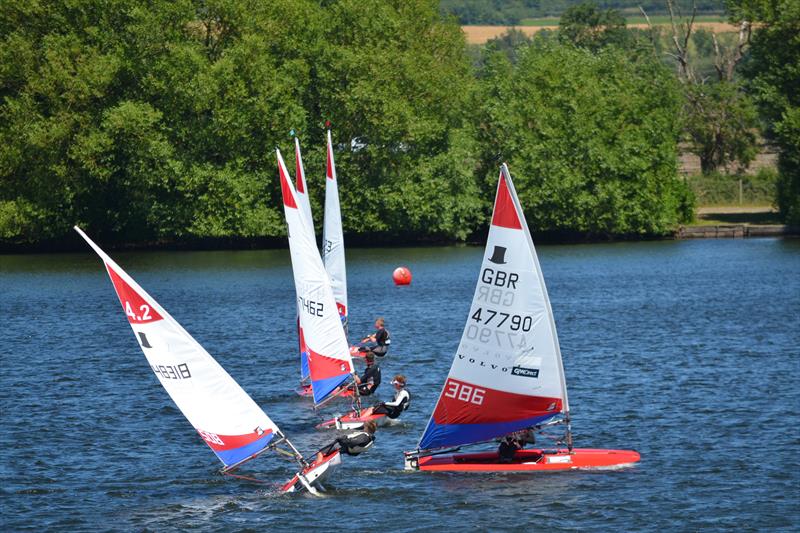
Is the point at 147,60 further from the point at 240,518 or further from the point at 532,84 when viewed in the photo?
the point at 240,518

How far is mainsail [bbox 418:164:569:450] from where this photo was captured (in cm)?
3042

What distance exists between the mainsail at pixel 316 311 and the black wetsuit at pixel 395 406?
147 centimetres

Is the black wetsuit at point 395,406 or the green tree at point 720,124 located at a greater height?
the green tree at point 720,124

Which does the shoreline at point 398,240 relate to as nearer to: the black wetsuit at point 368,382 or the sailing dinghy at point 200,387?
the black wetsuit at point 368,382

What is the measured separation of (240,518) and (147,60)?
7616cm

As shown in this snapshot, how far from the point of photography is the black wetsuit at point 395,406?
3688 centimetres

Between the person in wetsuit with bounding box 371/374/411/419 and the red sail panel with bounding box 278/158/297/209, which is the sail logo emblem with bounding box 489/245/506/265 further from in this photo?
the red sail panel with bounding box 278/158/297/209

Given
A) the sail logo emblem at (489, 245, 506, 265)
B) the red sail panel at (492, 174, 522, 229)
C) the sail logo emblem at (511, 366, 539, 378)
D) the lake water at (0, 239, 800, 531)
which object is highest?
the red sail panel at (492, 174, 522, 229)

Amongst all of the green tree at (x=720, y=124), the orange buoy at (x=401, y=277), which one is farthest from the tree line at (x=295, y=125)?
the orange buoy at (x=401, y=277)

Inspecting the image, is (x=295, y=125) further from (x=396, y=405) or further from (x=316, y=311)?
(x=396, y=405)

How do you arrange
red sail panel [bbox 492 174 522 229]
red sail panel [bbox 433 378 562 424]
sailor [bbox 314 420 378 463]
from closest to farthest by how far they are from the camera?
1. sailor [bbox 314 420 378 463]
2. red sail panel [bbox 492 174 522 229]
3. red sail panel [bbox 433 378 562 424]

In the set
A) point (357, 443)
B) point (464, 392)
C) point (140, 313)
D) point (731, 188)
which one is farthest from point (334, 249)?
point (731, 188)

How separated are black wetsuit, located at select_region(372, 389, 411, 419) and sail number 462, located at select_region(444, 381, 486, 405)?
484 centimetres

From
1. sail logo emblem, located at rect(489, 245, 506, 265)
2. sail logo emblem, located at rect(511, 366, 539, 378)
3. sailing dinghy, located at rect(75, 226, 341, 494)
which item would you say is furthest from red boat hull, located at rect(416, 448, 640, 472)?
sail logo emblem, located at rect(489, 245, 506, 265)
